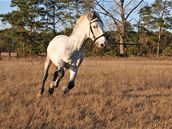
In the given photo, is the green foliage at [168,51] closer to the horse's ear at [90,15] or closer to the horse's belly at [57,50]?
the horse's belly at [57,50]

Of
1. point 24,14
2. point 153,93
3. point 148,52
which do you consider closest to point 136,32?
point 148,52

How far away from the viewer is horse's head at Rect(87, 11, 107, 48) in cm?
810

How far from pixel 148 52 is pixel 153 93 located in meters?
41.6

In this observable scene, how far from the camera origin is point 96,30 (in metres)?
8.42

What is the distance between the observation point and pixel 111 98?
353 inches

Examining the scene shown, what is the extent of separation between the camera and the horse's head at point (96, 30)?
319 inches

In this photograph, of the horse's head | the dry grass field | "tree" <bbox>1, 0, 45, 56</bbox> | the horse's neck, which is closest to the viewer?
the dry grass field

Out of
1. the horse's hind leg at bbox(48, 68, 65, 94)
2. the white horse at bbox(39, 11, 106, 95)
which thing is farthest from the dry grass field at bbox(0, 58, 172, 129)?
the white horse at bbox(39, 11, 106, 95)

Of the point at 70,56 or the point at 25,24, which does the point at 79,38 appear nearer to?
the point at 70,56

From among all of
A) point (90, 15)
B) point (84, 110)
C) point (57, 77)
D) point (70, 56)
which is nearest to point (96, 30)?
point (90, 15)

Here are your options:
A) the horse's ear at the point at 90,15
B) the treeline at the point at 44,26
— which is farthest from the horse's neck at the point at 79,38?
the treeline at the point at 44,26

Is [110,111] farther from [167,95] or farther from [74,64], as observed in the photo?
[167,95]

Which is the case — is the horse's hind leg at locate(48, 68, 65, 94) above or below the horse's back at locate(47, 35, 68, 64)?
below

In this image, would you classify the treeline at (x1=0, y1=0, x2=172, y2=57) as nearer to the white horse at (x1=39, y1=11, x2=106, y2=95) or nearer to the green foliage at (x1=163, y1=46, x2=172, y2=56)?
the green foliage at (x1=163, y1=46, x2=172, y2=56)
